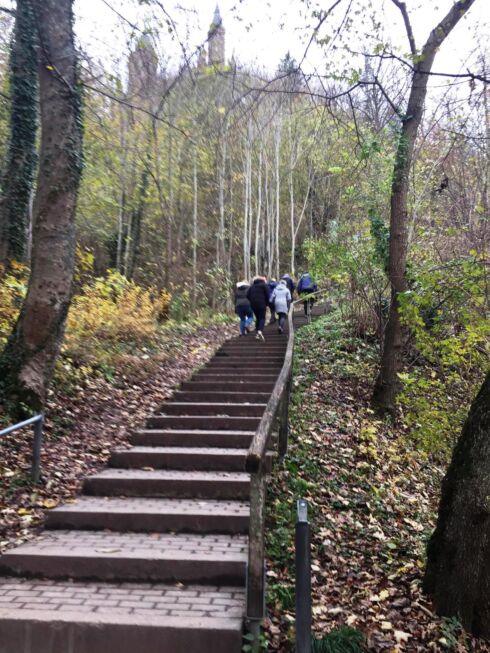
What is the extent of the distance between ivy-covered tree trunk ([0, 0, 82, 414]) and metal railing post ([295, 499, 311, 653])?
14.3ft

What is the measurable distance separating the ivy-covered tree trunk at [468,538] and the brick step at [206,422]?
10.9 feet

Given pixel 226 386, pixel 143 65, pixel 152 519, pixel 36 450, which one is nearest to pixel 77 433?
pixel 36 450

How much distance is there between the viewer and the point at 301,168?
3095cm

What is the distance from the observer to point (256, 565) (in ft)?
11.9

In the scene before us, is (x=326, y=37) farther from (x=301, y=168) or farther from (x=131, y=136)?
(x=301, y=168)

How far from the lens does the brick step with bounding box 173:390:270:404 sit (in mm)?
8734

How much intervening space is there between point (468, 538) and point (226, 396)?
511 cm

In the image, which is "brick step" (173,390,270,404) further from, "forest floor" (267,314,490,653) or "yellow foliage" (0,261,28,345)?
"yellow foliage" (0,261,28,345)

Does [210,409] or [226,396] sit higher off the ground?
[226,396]

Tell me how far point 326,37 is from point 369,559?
575 cm

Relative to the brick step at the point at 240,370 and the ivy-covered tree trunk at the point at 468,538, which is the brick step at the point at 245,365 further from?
the ivy-covered tree trunk at the point at 468,538

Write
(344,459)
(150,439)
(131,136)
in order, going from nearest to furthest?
(150,439), (344,459), (131,136)

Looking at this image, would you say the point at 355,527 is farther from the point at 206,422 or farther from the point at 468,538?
the point at 206,422

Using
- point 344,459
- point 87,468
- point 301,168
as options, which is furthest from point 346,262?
point 301,168
